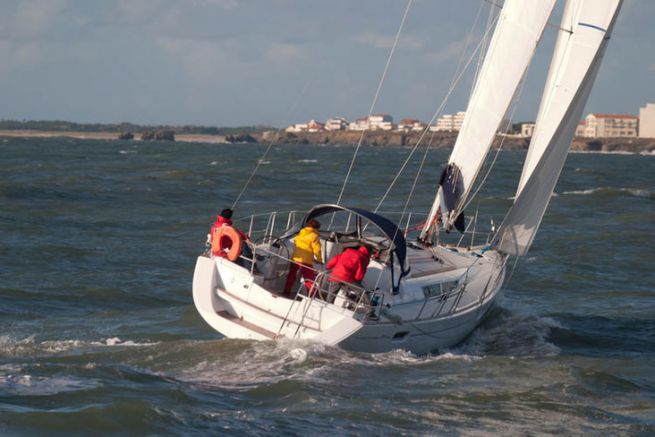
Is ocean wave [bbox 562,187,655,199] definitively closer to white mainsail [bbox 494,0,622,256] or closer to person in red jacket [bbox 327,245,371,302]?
white mainsail [bbox 494,0,622,256]

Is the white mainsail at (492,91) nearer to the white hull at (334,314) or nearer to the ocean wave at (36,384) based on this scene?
the white hull at (334,314)

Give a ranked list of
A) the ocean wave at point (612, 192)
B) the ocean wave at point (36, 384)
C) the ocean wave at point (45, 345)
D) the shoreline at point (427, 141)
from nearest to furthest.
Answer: the ocean wave at point (36, 384) < the ocean wave at point (45, 345) < the ocean wave at point (612, 192) < the shoreline at point (427, 141)

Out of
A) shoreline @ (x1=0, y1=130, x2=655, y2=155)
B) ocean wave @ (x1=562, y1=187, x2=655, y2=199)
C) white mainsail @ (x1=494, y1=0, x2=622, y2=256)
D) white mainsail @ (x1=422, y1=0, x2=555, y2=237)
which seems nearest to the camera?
white mainsail @ (x1=494, y1=0, x2=622, y2=256)

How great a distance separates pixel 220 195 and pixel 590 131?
154 meters

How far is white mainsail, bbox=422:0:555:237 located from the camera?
15.6m

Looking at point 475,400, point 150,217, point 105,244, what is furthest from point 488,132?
point 150,217

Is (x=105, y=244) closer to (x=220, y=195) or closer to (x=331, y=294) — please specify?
(x=331, y=294)

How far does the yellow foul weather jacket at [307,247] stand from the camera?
42.8 feet

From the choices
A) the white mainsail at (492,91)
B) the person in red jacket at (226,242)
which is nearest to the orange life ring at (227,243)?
the person in red jacket at (226,242)

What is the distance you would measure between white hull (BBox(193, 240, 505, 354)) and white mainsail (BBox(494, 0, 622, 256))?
208 centimetres

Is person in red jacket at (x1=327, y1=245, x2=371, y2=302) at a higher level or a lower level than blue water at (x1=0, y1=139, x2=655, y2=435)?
higher

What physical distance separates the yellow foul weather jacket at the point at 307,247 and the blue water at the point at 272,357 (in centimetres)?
118

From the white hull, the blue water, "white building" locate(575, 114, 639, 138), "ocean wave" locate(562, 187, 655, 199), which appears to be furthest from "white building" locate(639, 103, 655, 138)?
the white hull

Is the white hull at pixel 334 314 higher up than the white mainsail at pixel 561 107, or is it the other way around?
the white mainsail at pixel 561 107
